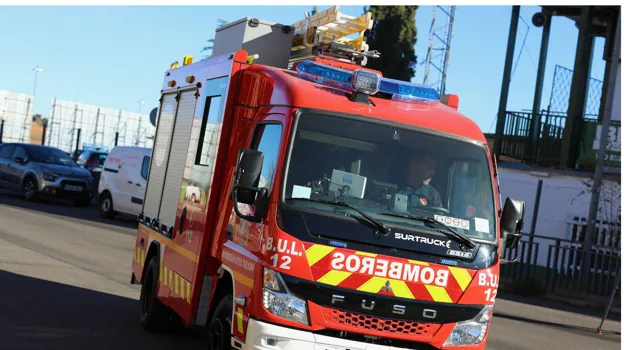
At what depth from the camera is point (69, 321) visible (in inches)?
388

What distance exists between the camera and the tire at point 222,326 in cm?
716

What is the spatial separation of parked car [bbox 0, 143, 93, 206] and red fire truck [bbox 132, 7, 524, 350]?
62.1 ft

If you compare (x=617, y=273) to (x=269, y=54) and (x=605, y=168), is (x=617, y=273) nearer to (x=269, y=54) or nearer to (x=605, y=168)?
(x=605, y=168)

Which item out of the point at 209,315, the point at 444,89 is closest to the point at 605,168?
the point at 209,315

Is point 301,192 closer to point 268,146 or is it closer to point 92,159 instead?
point 268,146

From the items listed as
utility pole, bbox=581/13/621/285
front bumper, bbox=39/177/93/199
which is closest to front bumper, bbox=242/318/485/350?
utility pole, bbox=581/13/621/285

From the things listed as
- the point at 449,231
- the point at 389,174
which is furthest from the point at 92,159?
the point at 449,231

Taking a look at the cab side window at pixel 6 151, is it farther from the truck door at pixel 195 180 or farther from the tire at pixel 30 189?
the truck door at pixel 195 180

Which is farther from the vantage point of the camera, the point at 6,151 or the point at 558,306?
the point at 6,151

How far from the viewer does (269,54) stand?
935 centimetres

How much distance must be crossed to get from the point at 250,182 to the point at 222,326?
1.28 meters

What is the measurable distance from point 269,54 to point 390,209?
3015 mm

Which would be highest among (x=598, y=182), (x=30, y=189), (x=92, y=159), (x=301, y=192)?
(x=598, y=182)

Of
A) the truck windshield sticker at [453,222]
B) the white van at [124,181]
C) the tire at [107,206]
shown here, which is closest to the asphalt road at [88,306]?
the white van at [124,181]
